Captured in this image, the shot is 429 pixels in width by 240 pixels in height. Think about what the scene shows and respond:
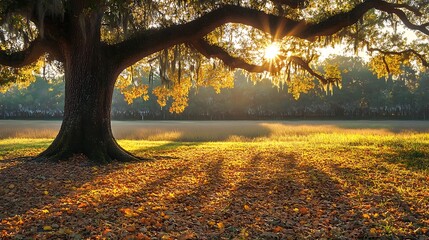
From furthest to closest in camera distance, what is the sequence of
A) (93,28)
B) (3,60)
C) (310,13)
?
(310,13)
(3,60)
(93,28)

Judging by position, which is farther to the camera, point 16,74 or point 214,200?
point 16,74

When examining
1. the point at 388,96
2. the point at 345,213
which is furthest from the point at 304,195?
the point at 388,96

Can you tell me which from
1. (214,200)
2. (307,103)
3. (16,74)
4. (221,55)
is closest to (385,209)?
(214,200)

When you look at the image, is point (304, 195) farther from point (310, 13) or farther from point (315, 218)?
point (310, 13)

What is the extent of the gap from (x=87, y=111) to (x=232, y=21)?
5880mm

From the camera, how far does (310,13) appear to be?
1504 centimetres

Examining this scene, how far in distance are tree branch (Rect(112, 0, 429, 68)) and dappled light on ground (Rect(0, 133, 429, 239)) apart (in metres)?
4.18

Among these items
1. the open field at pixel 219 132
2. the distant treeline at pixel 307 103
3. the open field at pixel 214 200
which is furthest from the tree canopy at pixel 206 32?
the distant treeline at pixel 307 103

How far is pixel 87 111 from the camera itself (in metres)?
11.6

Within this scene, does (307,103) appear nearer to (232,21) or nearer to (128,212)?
(232,21)

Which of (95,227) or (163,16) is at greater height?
(163,16)

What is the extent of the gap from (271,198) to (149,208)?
2.59 metres

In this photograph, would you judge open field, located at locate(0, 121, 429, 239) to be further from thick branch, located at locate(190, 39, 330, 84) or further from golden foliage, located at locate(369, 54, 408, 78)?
golden foliage, located at locate(369, 54, 408, 78)

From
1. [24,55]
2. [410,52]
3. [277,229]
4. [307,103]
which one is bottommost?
[277,229]
